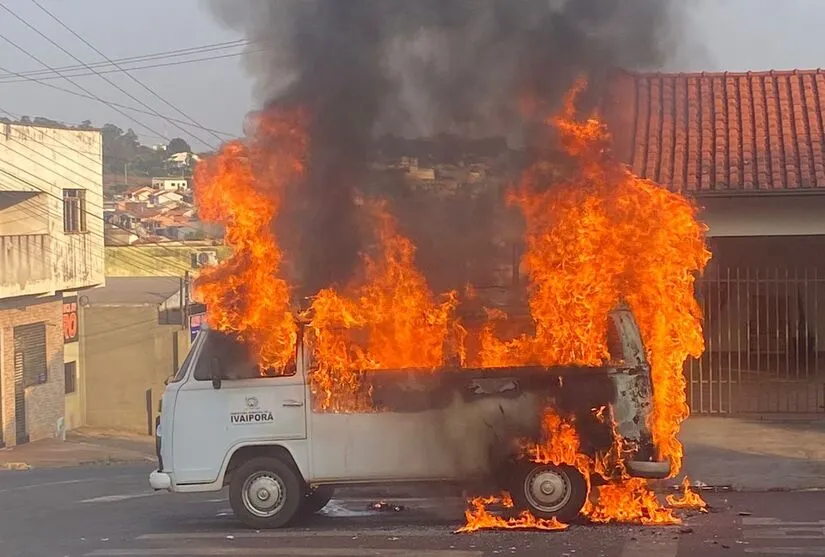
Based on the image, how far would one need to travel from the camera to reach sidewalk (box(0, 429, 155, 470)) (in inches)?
838

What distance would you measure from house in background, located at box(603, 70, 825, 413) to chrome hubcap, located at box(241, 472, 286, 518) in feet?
24.6

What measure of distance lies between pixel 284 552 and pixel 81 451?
56.0 ft

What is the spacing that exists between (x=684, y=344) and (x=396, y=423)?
2.85 meters

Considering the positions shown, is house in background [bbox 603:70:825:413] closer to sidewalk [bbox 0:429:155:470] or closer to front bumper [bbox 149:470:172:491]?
front bumper [bbox 149:470:172:491]

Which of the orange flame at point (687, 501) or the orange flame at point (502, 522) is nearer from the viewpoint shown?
the orange flame at point (502, 522)

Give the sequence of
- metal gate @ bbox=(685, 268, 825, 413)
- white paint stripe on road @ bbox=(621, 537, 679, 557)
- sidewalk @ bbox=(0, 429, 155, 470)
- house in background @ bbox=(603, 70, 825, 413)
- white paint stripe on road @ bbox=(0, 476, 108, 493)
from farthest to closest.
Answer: sidewalk @ bbox=(0, 429, 155, 470) < metal gate @ bbox=(685, 268, 825, 413) < house in background @ bbox=(603, 70, 825, 413) < white paint stripe on road @ bbox=(0, 476, 108, 493) < white paint stripe on road @ bbox=(621, 537, 679, 557)

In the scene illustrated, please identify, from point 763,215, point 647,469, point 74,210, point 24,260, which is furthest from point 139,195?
point 647,469

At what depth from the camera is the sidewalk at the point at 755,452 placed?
10.9m

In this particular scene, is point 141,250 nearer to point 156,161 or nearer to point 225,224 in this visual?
point 156,161

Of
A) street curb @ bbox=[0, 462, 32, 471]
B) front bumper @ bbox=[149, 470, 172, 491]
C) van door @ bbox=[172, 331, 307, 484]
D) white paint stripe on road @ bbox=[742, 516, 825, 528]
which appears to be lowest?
street curb @ bbox=[0, 462, 32, 471]

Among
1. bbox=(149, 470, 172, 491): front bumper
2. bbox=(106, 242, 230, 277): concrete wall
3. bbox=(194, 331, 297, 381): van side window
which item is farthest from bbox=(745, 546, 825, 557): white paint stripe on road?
bbox=(106, 242, 230, 277): concrete wall

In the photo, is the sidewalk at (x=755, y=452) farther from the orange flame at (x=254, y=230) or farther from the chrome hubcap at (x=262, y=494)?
the orange flame at (x=254, y=230)

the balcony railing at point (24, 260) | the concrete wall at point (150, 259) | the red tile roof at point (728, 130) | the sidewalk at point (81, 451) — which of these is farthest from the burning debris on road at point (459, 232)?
the concrete wall at point (150, 259)

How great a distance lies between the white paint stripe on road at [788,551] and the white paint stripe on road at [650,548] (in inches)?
21.9
